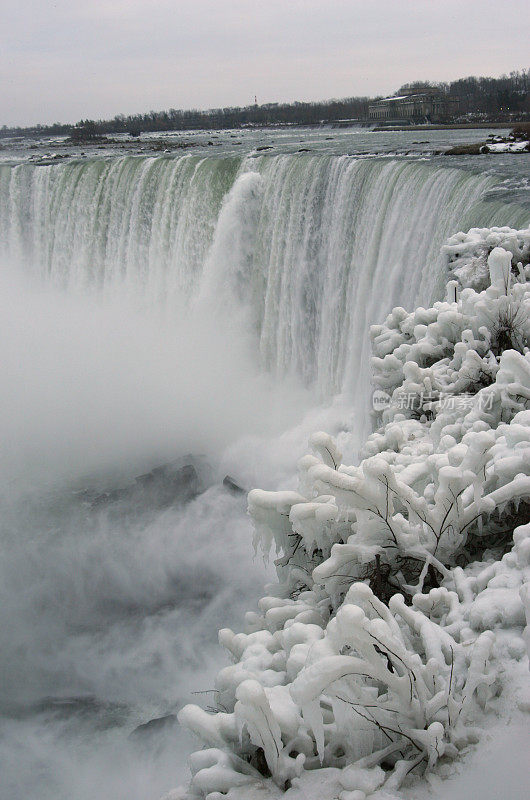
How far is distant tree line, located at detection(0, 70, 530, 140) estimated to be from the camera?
53125 mm

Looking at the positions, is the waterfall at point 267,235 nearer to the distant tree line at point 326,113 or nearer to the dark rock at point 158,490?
the dark rock at point 158,490

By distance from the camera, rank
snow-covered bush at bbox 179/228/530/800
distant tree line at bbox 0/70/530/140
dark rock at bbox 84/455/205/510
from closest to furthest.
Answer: snow-covered bush at bbox 179/228/530/800, dark rock at bbox 84/455/205/510, distant tree line at bbox 0/70/530/140

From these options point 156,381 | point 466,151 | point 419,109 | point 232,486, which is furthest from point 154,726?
point 419,109

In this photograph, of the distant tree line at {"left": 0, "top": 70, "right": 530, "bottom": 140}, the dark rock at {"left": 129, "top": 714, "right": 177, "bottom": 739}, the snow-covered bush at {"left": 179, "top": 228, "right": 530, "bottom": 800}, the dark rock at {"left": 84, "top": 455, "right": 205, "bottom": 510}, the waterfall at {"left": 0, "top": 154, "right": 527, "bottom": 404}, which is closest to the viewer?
the snow-covered bush at {"left": 179, "top": 228, "right": 530, "bottom": 800}

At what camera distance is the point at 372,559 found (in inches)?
130

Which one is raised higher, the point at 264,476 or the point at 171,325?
the point at 171,325

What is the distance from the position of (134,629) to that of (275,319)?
856cm

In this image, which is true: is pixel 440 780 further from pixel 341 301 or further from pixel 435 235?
pixel 341 301

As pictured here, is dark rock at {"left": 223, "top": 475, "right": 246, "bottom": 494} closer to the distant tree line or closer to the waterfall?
the waterfall

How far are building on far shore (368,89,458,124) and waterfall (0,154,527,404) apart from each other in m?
42.5

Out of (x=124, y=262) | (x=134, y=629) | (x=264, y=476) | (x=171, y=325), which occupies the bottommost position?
(x=134, y=629)

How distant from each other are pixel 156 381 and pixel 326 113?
2655 inches

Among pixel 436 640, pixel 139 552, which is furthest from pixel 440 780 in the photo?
pixel 139 552

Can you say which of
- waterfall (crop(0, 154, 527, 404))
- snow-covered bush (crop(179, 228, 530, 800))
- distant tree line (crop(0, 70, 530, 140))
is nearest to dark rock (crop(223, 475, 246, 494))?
waterfall (crop(0, 154, 527, 404))
